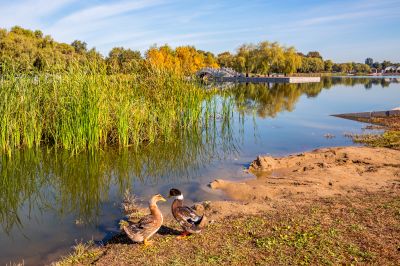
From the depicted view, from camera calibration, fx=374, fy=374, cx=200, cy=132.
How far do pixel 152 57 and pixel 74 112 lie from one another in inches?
463

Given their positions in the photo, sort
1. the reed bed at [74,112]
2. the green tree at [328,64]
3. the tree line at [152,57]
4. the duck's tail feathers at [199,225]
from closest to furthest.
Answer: the duck's tail feathers at [199,225] < the reed bed at [74,112] < the tree line at [152,57] < the green tree at [328,64]

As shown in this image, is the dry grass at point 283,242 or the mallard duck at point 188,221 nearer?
the dry grass at point 283,242

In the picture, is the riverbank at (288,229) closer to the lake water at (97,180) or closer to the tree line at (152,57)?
the lake water at (97,180)

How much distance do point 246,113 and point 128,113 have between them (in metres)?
12.7

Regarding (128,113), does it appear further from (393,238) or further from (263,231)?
(393,238)

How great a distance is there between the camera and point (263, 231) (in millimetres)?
5254

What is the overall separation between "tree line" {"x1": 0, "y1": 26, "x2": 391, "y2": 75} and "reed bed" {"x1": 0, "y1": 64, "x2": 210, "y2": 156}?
54 centimetres

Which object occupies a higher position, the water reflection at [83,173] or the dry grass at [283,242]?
the dry grass at [283,242]

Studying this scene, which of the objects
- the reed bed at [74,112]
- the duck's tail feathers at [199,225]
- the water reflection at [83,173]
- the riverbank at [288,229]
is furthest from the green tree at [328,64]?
the duck's tail feathers at [199,225]

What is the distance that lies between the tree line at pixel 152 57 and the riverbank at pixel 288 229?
6.93m

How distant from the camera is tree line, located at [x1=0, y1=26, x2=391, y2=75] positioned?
14.4m

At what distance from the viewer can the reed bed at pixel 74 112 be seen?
1036 cm

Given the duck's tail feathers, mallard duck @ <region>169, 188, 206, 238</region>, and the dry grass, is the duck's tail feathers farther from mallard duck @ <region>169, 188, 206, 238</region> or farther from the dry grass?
the dry grass

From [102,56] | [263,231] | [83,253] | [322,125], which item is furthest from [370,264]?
[322,125]
